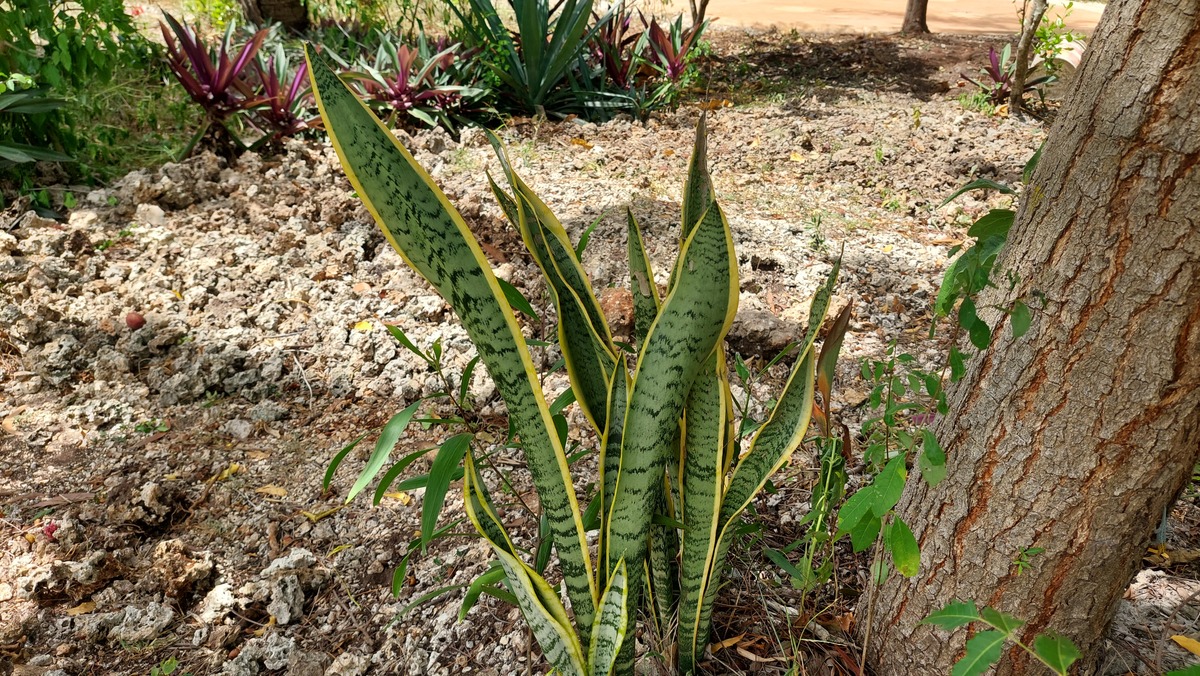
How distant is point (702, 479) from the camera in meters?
1.13

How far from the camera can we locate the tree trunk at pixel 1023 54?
13.3 feet

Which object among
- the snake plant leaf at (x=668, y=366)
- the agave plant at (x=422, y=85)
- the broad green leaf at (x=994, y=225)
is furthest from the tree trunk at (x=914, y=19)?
the snake plant leaf at (x=668, y=366)

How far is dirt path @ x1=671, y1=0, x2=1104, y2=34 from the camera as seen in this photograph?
7396 mm

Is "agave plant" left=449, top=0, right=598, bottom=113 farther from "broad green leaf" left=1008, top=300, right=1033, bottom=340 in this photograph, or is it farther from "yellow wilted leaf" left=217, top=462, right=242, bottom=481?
"broad green leaf" left=1008, top=300, right=1033, bottom=340

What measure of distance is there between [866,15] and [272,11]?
5.56m

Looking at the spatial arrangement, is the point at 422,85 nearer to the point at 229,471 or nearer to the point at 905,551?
the point at 229,471

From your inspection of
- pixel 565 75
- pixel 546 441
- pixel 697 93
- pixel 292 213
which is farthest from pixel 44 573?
pixel 697 93

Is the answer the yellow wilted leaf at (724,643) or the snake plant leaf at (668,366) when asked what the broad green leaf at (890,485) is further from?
the yellow wilted leaf at (724,643)

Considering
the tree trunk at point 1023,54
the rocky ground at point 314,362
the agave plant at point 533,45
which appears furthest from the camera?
the agave plant at point 533,45

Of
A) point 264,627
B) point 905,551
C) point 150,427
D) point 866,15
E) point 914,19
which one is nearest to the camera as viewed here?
point 905,551

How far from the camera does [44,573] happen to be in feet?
5.56

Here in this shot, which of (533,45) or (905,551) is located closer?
(905,551)

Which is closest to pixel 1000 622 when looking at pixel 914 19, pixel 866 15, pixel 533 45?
pixel 533 45

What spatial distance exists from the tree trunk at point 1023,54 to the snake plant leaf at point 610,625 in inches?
164
